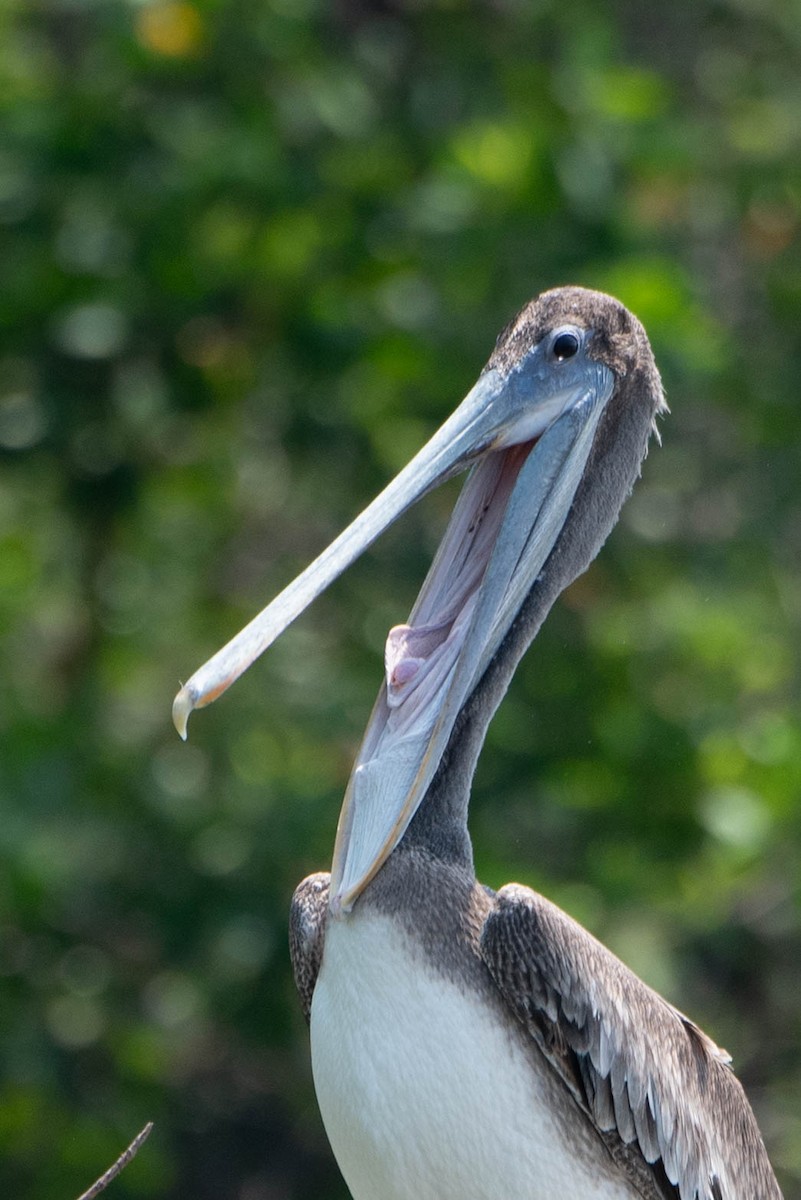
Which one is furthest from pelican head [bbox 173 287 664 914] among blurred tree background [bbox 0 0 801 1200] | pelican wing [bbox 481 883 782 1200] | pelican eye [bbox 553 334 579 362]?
blurred tree background [bbox 0 0 801 1200]

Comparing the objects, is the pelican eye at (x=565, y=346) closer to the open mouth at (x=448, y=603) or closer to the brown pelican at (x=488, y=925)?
the brown pelican at (x=488, y=925)

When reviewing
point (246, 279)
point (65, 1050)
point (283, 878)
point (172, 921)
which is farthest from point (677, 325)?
point (65, 1050)

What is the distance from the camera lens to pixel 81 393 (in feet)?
20.0

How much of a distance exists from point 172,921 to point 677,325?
7.82 feet

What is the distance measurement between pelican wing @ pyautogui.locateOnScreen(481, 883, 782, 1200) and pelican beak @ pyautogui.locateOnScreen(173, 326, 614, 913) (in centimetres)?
23

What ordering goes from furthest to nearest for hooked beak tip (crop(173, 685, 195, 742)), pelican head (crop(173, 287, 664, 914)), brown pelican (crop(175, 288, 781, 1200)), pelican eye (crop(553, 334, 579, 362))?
pelican eye (crop(553, 334, 579, 362))
pelican head (crop(173, 287, 664, 914))
brown pelican (crop(175, 288, 781, 1200))
hooked beak tip (crop(173, 685, 195, 742))

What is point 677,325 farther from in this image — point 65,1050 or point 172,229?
point 65,1050

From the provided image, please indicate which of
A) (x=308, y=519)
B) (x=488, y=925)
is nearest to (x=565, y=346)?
(x=488, y=925)

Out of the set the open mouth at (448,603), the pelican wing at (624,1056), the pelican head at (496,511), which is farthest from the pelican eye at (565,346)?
the pelican wing at (624,1056)

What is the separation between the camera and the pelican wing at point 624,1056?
8.95 feet

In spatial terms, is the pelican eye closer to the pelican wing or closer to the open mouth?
the open mouth

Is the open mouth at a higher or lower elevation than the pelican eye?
lower

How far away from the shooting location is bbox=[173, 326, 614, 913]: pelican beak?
2771 millimetres

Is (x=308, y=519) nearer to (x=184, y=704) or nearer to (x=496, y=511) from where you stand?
(x=496, y=511)
